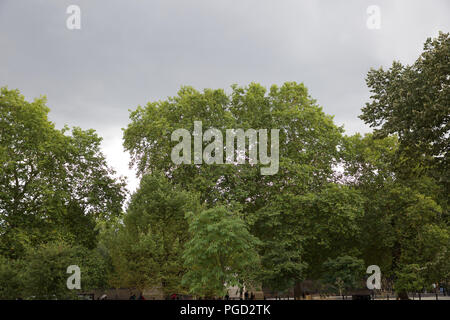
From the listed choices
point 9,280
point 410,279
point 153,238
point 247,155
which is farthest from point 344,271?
point 9,280

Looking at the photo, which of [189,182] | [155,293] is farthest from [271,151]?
[155,293]

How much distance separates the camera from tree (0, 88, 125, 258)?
38094mm

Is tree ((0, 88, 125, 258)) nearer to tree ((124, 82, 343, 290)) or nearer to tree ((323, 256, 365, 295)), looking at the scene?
tree ((124, 82, 343, 290))

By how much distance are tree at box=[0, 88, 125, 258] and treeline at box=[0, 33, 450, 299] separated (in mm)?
→ 125

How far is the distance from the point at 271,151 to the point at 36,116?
863 inches

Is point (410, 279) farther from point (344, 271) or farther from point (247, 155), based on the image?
point (247, 155)

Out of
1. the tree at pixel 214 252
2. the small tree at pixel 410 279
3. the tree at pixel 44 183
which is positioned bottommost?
the small tree at pixel 410 279

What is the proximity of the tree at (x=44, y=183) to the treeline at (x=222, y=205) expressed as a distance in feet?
0.41

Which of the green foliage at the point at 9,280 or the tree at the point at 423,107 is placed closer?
the tree at the point at 423,107

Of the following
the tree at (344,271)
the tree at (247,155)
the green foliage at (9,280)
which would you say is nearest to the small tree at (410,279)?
the tree at (344,271)

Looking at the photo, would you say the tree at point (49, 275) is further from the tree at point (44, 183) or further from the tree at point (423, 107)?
the tree at point (423, 107)

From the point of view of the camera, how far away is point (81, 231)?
43.7 meters

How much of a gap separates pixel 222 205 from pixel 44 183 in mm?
16873

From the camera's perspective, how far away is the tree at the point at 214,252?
3016 cm
